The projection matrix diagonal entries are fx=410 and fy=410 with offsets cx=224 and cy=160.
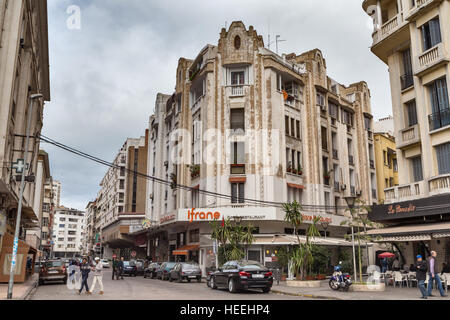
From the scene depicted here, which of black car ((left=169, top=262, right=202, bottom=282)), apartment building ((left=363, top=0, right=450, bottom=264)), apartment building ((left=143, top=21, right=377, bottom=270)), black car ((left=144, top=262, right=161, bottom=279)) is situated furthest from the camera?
apartment building ((left=143, top=21, right=377, bottom=270))

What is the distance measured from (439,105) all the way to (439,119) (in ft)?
2.59

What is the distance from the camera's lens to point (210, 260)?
32.6 metres

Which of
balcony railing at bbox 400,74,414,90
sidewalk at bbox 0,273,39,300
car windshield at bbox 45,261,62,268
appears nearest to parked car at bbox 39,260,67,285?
car windshield at bbox 45,261,62,268

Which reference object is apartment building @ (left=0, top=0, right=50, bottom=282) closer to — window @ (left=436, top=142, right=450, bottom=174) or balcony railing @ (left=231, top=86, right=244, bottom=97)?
balcony railing @ (left=231, top=86, right=244, bottom=97)

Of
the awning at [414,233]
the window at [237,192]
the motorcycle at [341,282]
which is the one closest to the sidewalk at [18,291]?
the motorcycle at [341,282]

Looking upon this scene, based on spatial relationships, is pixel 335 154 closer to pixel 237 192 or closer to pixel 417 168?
pixel 237 192

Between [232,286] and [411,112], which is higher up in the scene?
[411,112]

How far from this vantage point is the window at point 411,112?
24.1 m

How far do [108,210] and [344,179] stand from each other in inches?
2498

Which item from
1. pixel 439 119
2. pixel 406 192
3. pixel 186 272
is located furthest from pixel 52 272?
pixel 439 119

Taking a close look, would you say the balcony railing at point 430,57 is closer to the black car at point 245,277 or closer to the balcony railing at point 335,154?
the black car at point 245,277

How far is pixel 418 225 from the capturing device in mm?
20984

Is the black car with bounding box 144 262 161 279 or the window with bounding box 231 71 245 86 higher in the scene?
the window with bounding box 231 71 245 86

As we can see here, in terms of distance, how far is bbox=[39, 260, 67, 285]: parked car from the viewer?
24094 millimetres
